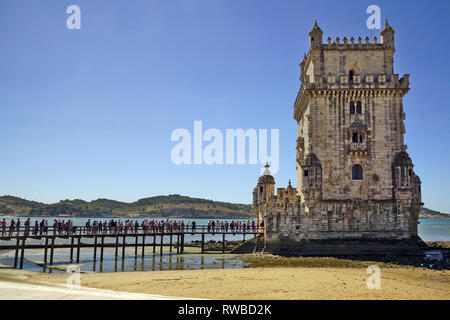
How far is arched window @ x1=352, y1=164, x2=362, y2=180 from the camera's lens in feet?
121

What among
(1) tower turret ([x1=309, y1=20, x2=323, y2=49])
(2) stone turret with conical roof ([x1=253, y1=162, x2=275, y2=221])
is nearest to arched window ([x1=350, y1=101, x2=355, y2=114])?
(1) tower turret ([x1=309, y1=20, x2=323, y2=49])

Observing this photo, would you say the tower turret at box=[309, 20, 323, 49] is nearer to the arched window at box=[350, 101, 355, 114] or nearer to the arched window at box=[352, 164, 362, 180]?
the arched window at box=[350, 101, 355, 114]

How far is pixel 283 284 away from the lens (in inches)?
782

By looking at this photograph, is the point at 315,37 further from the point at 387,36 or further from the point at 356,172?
the point at 356,172

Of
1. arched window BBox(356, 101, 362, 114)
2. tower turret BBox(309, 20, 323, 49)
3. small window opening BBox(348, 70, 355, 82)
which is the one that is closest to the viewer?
arched window BBox(356, 101, 362, 114)

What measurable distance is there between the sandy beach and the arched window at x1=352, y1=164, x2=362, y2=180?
10.5m

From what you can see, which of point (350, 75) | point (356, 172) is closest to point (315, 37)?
point (350, 75)

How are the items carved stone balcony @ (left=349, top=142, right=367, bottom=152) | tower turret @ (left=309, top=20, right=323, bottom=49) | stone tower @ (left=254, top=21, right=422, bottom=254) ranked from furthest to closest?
1. tower turret @ (left=309, top=20, right=323, bottom=49)
2. carved stone balcony @ (left=349, top=142, right=367, bottom=152)
3. stone tower @ (left=254, top=21, right=422, bottom=254)

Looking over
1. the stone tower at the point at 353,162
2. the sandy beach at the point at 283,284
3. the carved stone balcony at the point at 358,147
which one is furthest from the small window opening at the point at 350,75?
the sandy beach at the point at 283,284
